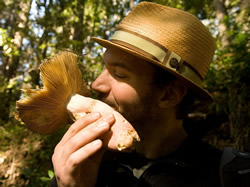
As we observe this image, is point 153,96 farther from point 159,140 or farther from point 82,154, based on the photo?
point 82,154

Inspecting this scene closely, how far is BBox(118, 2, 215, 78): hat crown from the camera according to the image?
4.60 ft

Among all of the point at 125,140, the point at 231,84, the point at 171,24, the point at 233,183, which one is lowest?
the point at 231,84

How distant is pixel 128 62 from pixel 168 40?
31cm

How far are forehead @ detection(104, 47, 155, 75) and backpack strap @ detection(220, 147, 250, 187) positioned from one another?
2.56ft

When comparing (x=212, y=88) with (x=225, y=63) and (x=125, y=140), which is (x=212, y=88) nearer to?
(x=225, y=63)

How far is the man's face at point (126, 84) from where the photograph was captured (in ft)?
4.42

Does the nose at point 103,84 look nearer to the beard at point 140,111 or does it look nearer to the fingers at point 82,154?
the beard at point 140,111

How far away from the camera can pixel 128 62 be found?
1.37 meters

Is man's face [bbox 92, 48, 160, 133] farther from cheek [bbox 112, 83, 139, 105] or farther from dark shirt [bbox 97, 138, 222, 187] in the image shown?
dark shirt [bbox 97, 138, 222, 187]

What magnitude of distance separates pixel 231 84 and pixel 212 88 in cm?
40

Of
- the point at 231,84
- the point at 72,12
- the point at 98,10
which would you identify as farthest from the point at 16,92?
the point at 231,84

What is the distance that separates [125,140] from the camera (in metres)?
1.10

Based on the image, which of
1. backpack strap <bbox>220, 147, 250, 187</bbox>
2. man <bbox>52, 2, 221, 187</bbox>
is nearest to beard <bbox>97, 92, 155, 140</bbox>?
man <bbox>52, 2, 221, 187</bbox>

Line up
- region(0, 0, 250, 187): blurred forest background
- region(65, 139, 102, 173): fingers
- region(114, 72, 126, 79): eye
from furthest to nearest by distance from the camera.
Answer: region(0, 0, 250, 187): blurred forest background, region(114, 72, 126, 79): eye, region(65, 139, 102, 173): fingers
